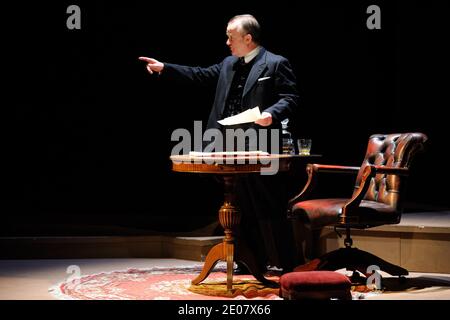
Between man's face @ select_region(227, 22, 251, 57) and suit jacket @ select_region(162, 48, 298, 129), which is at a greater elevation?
man's face @ select_region(227, 22, 251, 57)

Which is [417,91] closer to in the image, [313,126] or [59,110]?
[313,126]

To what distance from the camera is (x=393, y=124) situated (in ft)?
22.0

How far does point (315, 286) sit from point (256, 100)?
1.40m

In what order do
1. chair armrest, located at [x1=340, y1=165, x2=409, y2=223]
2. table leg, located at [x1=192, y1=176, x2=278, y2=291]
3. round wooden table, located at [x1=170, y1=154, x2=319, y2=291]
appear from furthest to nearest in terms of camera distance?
chair armrest, located at [x1=340, y1=165, x2=409, y2=223] < table leg, located at [x1=192, y1=176, x2=278, y2=291] < round wooden table, located at [x1=170, y1=154, x2=319, y2=291]

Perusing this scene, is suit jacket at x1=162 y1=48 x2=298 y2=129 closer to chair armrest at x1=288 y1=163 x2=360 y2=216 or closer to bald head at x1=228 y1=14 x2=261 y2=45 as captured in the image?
bald head at x1=228 y1=14 x2=261 y2=45

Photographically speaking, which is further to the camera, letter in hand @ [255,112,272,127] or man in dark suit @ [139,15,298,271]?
man in dark suit @ [139,15,298,271]

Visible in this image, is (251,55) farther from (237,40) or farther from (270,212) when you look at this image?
(270,212)

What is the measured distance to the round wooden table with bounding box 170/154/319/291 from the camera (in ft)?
14.1

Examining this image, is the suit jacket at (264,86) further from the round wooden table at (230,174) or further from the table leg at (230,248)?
the table leg at (230,248)

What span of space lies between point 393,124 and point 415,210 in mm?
767

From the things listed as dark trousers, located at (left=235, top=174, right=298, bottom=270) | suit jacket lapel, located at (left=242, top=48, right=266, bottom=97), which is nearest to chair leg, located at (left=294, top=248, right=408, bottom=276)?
dark trousers, located at (left=235, top=174, right=298, bottom=270)

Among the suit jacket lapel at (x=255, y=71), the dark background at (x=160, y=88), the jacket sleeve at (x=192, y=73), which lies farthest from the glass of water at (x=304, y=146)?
the dark background at (x=160, y=88)
